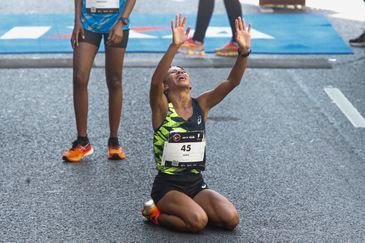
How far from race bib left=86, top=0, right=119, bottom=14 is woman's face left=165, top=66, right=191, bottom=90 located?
1349mm

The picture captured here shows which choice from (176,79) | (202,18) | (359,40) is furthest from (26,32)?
(176,79)

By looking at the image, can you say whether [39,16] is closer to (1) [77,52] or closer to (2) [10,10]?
(2) [10,10]

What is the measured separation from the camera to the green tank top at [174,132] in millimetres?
7078

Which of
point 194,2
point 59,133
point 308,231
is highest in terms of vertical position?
point 308,231

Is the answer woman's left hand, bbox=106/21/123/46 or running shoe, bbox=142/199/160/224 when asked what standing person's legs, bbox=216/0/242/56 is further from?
running shoe, bbox=142/199/160/224

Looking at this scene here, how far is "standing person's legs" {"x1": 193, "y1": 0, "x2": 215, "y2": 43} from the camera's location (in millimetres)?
12398

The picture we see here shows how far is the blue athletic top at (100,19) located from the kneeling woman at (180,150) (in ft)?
4.29

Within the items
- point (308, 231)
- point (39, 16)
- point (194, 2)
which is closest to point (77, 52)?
point (308, 231)

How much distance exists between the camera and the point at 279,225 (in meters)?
7.07

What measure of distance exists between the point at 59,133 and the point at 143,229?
263 cm

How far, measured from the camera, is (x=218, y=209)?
6.93 m

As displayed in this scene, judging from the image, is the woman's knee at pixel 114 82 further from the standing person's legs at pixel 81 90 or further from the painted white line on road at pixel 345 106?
the painted white line on road at pixel 345 106

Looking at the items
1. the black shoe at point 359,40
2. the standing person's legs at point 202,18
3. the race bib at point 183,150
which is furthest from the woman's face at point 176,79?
the black shoe at point 359,40

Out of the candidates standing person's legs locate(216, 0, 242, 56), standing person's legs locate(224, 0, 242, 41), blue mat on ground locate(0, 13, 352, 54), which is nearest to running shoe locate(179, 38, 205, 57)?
standing person's legs locate(216, 0, 242, 56)
